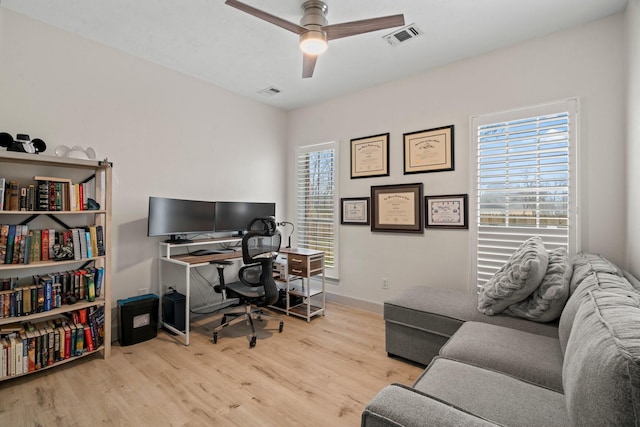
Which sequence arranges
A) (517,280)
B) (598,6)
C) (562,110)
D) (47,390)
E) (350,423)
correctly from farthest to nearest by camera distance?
(562,110) < (598,6) < (47,390) < (517,280) < (350,423)

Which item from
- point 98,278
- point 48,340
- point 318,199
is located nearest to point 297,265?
point 318,199

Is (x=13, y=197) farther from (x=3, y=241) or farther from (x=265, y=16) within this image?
(x=265, y=16)

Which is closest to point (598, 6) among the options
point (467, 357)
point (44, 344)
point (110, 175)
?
point (467, 357)

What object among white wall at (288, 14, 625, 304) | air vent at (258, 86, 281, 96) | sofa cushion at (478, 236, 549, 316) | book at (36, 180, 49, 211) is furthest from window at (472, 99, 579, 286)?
book at (36, 180, 49, 211)

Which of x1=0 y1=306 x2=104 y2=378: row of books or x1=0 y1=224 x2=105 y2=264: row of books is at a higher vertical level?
x1=0 y1=224 x2=105 y2=264: row of books

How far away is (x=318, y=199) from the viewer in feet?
14.3

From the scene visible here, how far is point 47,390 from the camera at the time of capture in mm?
2131

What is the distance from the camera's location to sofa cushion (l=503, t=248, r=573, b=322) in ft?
6.11

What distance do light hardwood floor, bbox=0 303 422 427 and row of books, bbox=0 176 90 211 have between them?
1.29m

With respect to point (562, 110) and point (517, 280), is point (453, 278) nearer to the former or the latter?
point (517, 280)

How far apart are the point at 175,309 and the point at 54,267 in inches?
42.3

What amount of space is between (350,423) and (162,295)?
7.93ft

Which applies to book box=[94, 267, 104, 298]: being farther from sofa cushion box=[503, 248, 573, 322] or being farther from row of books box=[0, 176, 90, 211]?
sofa cushion box=[503, 248, 573, 322]

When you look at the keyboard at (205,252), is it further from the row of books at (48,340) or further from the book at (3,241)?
the book at (3,241)
